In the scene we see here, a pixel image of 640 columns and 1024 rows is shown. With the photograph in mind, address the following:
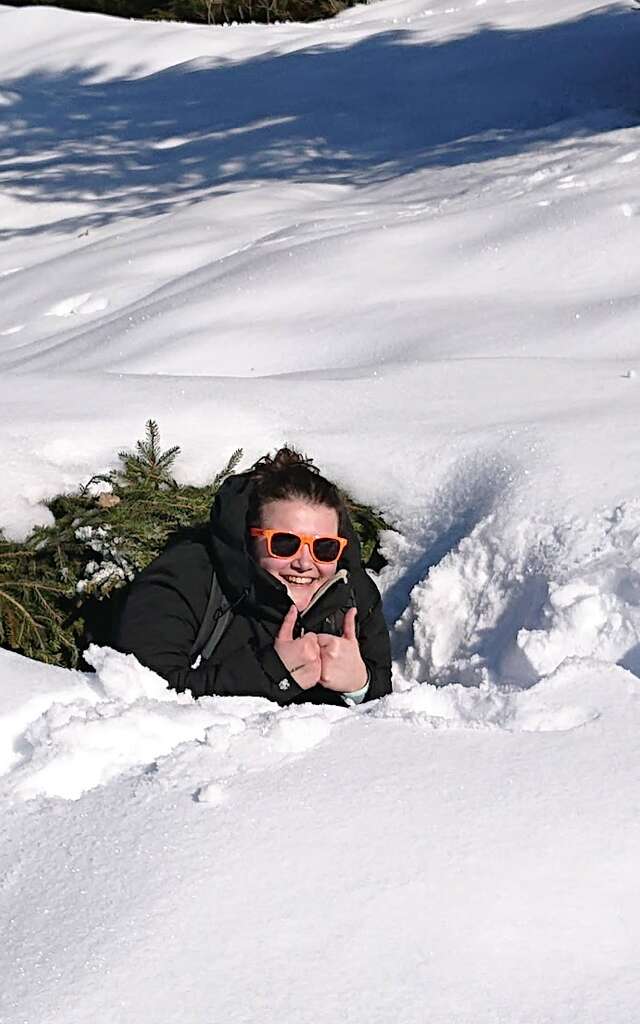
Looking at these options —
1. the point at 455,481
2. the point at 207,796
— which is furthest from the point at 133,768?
the point at 455,481

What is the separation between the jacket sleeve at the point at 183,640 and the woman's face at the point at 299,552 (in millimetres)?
169

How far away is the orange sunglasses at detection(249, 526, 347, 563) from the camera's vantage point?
3.38m

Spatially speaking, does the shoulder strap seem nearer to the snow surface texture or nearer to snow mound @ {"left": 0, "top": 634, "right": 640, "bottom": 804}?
the snow surface texture

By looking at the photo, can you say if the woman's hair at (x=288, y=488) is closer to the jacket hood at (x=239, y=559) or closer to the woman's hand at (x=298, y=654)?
the jacket hood at (x=239, y=559)

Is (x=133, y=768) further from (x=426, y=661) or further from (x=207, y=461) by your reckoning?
(x=207, y=461)

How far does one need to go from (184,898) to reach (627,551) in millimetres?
1585

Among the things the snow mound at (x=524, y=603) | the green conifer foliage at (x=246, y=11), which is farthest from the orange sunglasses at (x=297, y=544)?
the green conifer foliage at (x=246, y=11)

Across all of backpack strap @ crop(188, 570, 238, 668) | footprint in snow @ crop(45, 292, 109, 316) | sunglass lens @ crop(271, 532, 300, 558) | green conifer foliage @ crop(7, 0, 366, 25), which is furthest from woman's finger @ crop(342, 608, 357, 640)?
green conifer foliage @ crop(7, 0, 366, 25)

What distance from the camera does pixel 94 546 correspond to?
3762 millimetres

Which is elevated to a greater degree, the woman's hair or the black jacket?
the woman's hair

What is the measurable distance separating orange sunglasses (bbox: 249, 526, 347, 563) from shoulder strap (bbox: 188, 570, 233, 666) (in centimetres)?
20

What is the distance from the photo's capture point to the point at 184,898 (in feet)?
6.88

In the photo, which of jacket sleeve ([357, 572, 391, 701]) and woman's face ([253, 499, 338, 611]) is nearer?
woman's face ([253, 499, 338, 611])

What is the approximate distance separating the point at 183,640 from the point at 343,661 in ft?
1.35
